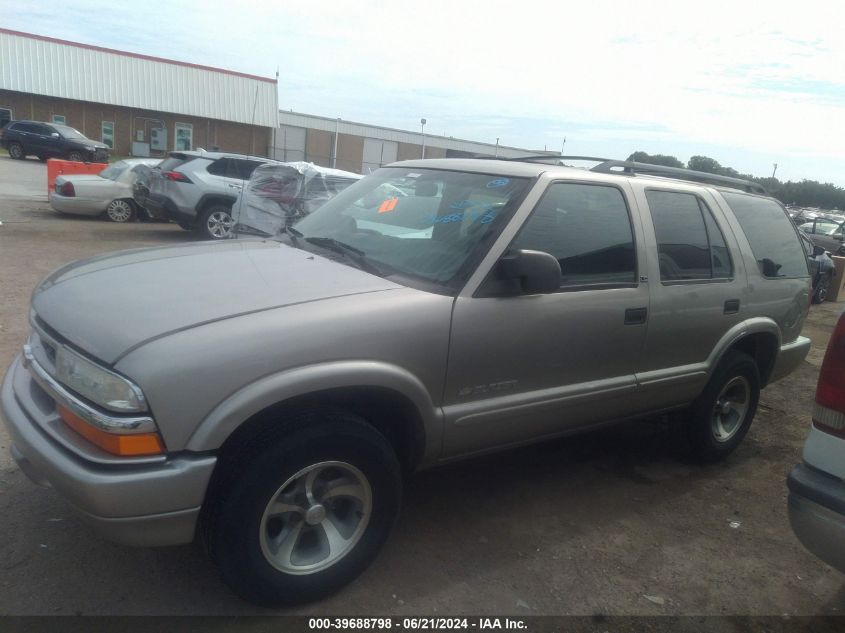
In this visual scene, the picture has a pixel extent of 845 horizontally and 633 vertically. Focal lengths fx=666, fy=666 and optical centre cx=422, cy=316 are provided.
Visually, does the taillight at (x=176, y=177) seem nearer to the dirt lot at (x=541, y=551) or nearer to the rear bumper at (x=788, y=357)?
the dirt lot at (x=541, y=551)

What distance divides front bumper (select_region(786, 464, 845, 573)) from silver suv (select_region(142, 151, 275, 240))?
9.95 meters

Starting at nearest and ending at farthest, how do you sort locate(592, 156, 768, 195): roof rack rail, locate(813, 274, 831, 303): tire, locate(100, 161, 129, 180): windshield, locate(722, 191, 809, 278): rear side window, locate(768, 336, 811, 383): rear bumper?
locate(592, 156, 768, 195): roof rack rail → locate(722, 191, 809, 278): rear side window → locate(768, 336, 811, 383): rear bumper → locate(813, 274, 831, 303): tire → locate(100, 161, 129, 180): windshield

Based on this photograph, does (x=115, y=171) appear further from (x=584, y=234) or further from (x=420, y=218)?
(x=584, y=234)

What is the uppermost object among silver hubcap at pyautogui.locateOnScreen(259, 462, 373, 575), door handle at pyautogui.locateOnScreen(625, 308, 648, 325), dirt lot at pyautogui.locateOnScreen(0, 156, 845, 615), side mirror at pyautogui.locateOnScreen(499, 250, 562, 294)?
side mirror at pyautogui.locateOnScreen(499, 250, 562, 294)

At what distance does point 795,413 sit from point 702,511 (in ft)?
7.97

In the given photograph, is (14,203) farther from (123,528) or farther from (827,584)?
(827,584)

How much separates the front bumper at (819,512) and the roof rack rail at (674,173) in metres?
1.98

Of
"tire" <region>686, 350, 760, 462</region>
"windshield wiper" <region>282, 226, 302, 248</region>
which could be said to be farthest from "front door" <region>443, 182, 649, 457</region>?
"windshield wiper" <region>282, 226, 302, 248</region>

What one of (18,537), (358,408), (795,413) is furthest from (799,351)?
(18,537)

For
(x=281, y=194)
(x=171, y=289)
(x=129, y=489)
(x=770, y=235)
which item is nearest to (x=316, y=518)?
(x=129, y=489)

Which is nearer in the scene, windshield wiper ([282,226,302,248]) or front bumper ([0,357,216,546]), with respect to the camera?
front bumper ([0,357,216,546])

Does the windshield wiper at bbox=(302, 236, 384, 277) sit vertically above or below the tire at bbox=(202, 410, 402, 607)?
above

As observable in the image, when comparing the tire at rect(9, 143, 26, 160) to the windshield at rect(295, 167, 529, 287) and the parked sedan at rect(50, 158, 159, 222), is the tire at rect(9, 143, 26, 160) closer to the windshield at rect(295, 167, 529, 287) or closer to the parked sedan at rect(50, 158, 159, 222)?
the parked sedan at rect(50, 158, 159, 222)

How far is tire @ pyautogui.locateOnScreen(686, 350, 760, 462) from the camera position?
14.1ft
